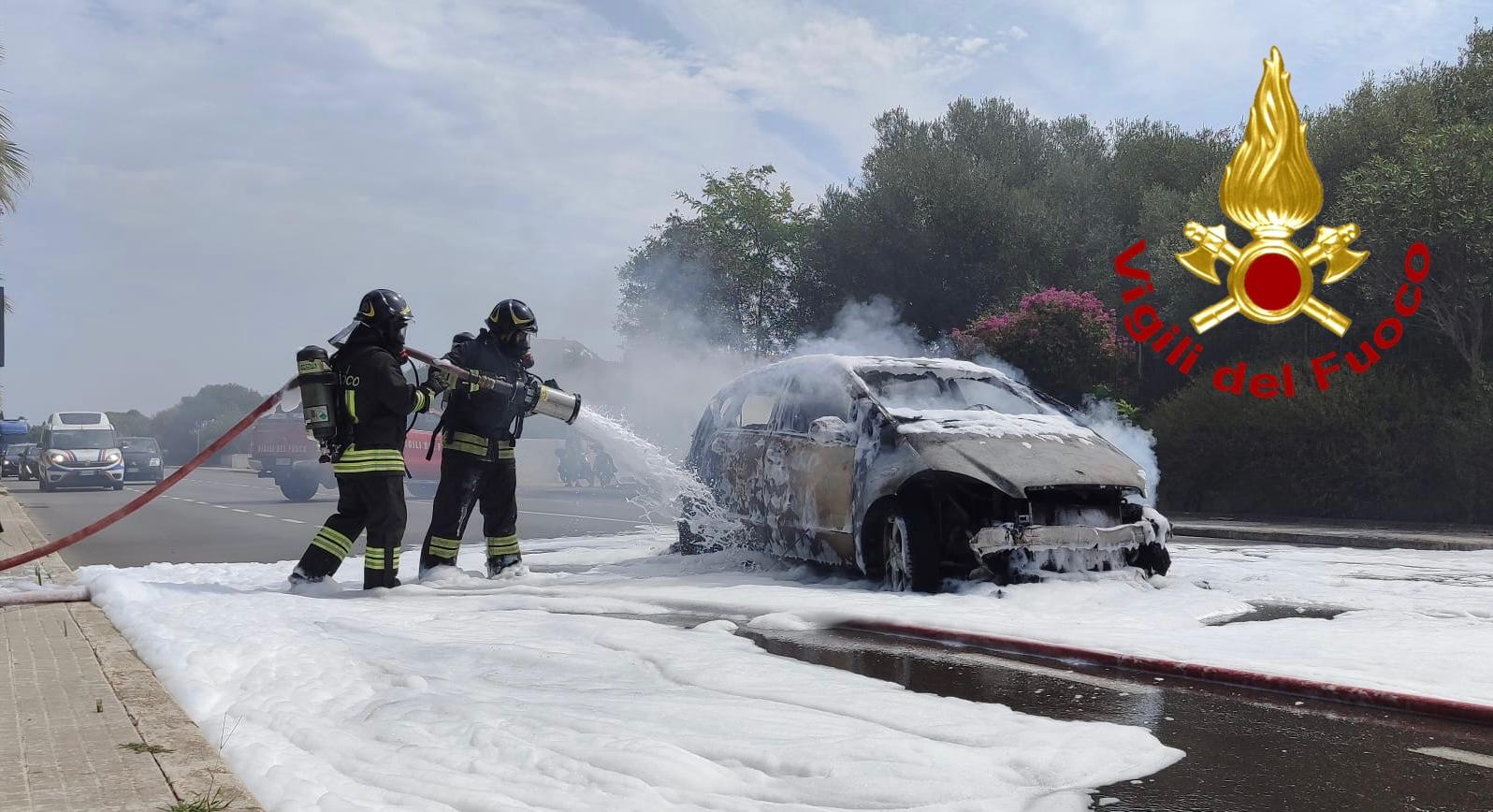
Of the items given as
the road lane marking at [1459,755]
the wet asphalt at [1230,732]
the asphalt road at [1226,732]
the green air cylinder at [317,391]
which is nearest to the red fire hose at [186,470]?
the green air cylinder at [317,391]

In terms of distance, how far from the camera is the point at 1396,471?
17.8 m

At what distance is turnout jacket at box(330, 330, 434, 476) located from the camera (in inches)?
320

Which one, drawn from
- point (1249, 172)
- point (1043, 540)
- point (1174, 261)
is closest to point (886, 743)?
point (1043, 540)

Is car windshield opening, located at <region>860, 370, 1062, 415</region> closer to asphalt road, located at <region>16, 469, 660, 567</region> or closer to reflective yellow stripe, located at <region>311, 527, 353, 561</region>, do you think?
reflective yellow stripe, located at <region>311, 527, 353, 561</region>

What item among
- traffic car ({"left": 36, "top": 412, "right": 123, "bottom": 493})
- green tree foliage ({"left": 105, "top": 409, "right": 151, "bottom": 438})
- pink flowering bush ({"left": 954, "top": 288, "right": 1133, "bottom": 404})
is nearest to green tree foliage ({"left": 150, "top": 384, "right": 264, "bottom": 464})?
green tree foliage ({"left": 105, "top": 409, "right": 151, "bottom": 438})

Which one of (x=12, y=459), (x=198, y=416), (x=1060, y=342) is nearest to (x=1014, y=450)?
(x=1060, y=342)

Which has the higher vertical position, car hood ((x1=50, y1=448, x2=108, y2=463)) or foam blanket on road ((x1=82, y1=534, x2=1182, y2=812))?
car hood ((x1=50, y1=448, x2=108, y2=463))

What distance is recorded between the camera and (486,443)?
911cm

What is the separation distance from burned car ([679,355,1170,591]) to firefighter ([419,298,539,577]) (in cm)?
179

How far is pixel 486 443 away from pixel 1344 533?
1062 centimetres

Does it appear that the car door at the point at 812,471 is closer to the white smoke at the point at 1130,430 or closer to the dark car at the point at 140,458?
the white smoke at the point at 1130,430

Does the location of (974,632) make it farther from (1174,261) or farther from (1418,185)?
(1174,261)

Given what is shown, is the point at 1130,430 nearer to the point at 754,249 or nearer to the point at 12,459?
the point at 754,249

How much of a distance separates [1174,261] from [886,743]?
21.7 meters
